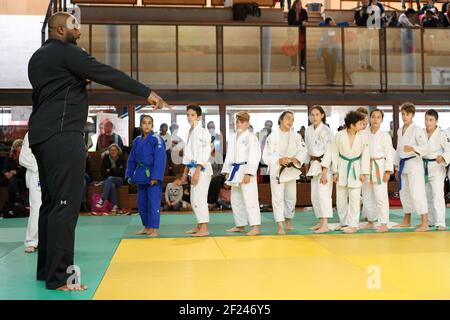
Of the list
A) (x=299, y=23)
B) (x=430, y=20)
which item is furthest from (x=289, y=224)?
(x=430, y=20)

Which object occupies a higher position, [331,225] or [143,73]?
[143,73]

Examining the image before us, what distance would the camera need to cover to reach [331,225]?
768 cm

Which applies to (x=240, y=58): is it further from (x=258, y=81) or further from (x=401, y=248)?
(x=401, y=248)

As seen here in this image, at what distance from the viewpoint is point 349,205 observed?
23.1 feet

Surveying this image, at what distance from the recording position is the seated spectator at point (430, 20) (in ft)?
44.2

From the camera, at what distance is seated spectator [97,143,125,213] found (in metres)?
10.5

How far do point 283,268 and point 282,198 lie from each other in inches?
101

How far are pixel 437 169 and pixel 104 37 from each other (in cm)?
809

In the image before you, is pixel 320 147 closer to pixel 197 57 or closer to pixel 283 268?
pixel 283 268

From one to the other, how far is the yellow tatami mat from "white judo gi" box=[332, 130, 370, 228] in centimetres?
57

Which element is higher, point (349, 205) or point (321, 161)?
point (321, 161)

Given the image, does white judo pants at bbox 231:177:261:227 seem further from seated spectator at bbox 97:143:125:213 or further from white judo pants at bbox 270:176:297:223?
seated spectator at bbox 97:143:125:213

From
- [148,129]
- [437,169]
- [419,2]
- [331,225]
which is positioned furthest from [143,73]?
[419,2]

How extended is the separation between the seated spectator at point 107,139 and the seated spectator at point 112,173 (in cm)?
108
